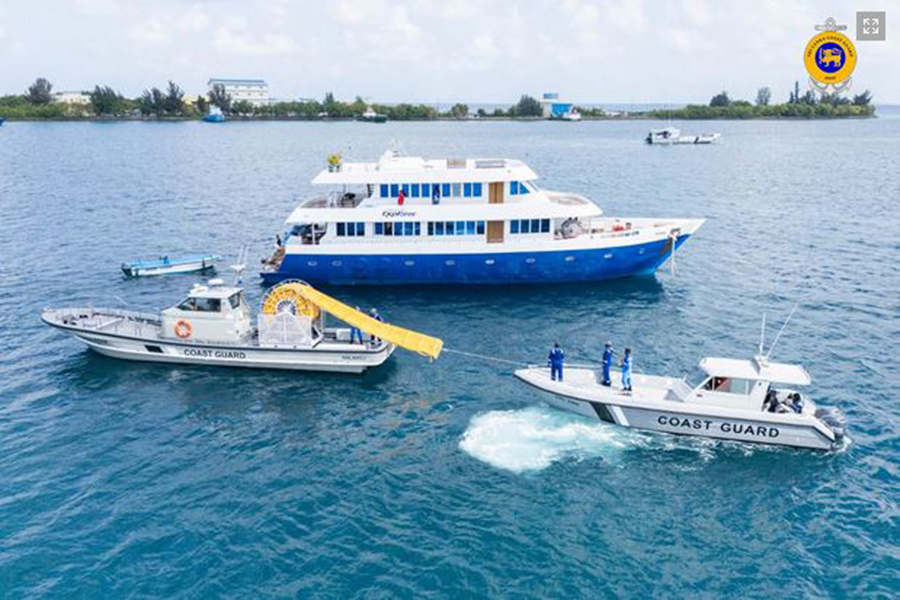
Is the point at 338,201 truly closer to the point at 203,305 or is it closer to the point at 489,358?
the point at 203,305

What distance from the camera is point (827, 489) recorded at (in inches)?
968

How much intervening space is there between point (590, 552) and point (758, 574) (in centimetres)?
519

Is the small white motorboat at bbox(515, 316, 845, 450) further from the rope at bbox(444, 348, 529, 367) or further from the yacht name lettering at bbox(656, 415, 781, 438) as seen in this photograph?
the rope at bbox(444, 348, 529, 367)

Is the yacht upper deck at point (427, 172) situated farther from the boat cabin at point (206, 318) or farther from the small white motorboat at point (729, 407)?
the small white motorboat at point (729, 407)

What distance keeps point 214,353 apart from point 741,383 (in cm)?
2577

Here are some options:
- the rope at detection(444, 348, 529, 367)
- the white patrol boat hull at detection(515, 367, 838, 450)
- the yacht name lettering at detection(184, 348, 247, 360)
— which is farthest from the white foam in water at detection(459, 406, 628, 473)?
the yacht name lettering at detection(184, 348, 247, 360)

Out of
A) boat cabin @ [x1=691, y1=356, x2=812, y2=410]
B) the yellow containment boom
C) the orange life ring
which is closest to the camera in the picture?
boat cabin @ [x1=691, y1=356, x2=812, y2=410]

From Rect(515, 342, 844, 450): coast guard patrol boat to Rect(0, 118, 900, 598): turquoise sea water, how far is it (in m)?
0.72

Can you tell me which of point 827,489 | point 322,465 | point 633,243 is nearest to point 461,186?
point 633,243

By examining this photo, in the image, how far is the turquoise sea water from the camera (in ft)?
67.8

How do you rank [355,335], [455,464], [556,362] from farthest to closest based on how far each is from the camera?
[355,335] → [556,362] → [455,464]

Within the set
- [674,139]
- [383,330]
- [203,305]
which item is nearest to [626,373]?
[383,330]

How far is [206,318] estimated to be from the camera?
34500 mm

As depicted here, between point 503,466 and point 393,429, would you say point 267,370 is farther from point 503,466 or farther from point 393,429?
point 503,466
